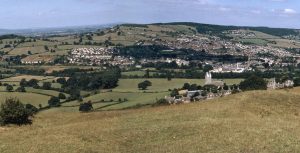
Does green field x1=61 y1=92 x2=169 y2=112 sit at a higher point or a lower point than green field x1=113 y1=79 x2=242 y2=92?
higher

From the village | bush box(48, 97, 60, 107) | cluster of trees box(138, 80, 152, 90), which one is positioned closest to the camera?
the village

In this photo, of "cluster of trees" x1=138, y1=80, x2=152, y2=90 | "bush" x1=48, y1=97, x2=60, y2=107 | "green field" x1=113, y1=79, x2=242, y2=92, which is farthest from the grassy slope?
"cluster of trees" x1=138, y1=80, x2=152, y2=90

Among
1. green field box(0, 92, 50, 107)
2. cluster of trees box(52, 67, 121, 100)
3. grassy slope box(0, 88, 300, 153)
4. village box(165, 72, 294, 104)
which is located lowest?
cluster of trees box(52, 67, 121, 100)

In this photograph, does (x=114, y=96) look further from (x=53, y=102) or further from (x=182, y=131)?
(x=182, y=131)

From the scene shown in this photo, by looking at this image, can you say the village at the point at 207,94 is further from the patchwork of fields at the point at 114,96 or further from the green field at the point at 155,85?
the green field at the point at 155,85

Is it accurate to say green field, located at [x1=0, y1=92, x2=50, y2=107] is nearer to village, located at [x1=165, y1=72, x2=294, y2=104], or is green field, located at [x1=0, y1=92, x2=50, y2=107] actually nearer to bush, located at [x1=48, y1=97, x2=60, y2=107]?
bush, located at [x1=48, y1=97, x2=60, y2=107]

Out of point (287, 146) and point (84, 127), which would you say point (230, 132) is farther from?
point (84, 127)
